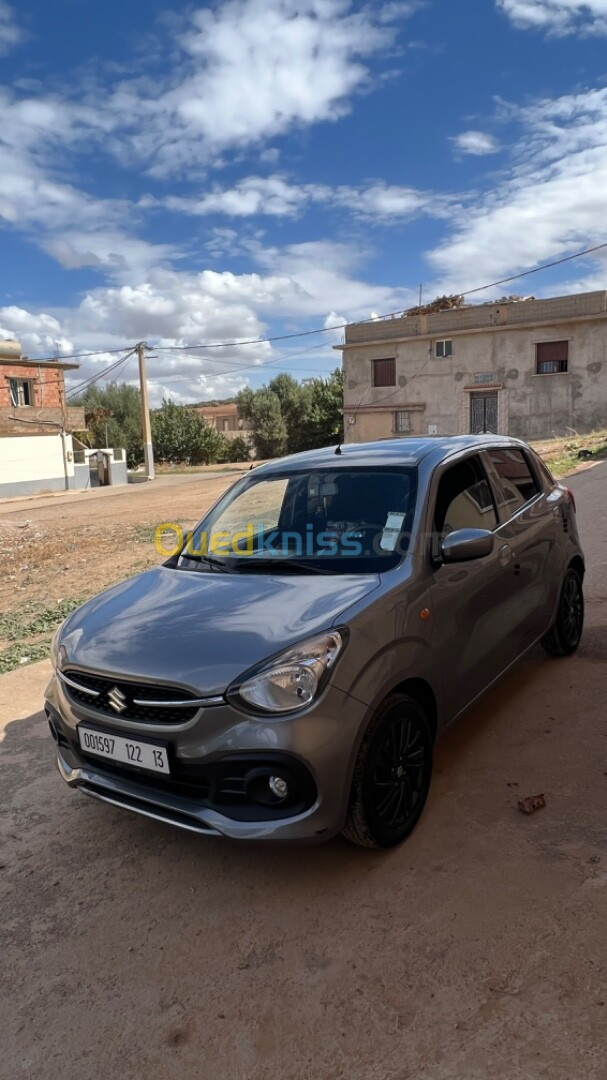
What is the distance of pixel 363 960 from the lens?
2123mm

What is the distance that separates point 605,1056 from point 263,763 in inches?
47.7

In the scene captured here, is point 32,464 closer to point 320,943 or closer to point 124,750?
point 124,750

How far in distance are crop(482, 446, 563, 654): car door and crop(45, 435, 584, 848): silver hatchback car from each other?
0.02 meters

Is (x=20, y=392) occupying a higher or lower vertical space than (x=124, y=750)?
higher

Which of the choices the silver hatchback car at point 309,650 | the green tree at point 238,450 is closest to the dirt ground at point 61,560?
the silver hatchback car at point 309,650

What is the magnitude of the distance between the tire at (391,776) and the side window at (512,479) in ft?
5.23

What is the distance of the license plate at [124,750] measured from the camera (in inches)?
94.0

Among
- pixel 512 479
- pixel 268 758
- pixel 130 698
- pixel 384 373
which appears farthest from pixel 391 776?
pixel 384 373

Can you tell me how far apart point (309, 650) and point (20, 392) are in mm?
37539

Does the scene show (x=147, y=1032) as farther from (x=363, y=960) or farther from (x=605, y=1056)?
(x=605, y=1056)

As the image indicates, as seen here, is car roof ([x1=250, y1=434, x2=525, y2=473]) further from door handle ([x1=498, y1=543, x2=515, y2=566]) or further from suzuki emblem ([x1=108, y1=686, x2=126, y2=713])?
suzuki emblem ([x1=108, y1=686, x2=126, y2=713])

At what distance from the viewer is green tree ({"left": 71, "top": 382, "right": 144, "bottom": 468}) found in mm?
51500

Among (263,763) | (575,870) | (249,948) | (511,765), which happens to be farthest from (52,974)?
(511,765)

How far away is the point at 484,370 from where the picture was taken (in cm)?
3719
